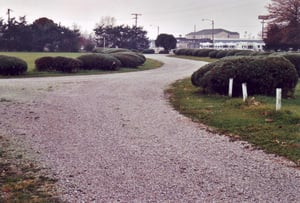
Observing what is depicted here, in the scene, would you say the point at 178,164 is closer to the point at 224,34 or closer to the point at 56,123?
the point at 56,123

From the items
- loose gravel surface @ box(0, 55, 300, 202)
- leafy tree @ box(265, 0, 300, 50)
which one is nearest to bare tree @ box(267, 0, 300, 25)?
leafy tree @ box(265, 0, 300, 50)

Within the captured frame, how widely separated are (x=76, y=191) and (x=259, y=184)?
208cm

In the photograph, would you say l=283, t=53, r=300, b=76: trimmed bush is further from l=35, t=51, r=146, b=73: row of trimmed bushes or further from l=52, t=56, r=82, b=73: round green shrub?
l=52, t=56, r=82, b=73: round green shrub

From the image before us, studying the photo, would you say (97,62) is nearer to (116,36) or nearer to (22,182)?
(22,182)

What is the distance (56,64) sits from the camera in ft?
87.4

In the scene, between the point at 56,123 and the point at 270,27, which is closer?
the point at 56,123

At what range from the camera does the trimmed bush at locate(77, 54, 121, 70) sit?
2895 cm

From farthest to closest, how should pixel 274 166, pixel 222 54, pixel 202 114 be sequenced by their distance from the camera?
1. pixel 222 54
2. pixel 202 114
3. pixel 274 166

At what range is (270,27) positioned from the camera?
54406 mm

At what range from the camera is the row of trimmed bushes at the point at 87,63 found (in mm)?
26594

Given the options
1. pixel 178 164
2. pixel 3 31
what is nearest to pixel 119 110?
pixel 178 164

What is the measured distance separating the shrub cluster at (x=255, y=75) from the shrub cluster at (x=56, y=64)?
44.7 feet

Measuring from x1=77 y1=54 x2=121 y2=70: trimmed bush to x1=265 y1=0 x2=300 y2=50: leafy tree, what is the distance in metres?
27.8

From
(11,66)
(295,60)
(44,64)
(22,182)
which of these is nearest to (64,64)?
(44,64)
